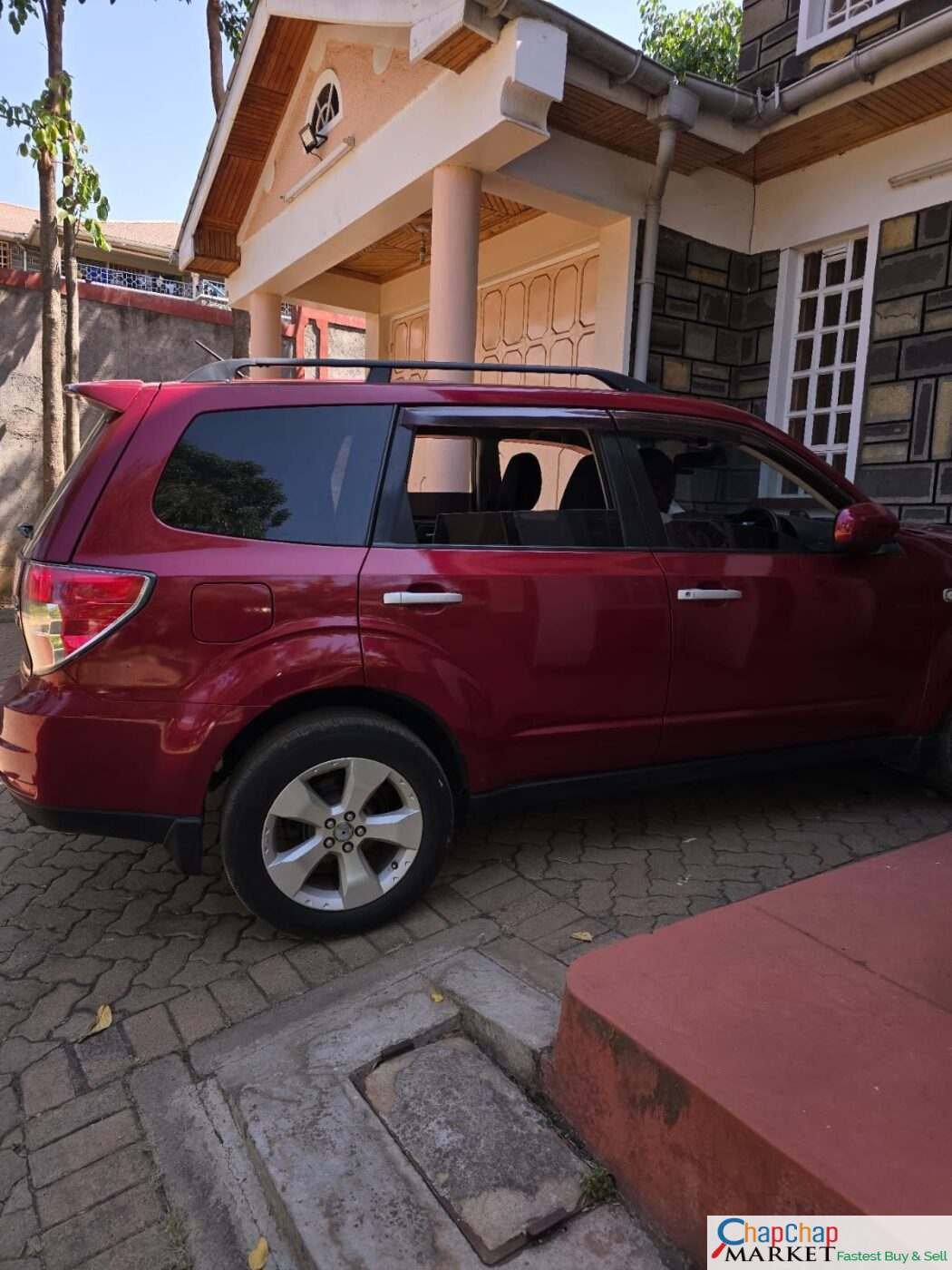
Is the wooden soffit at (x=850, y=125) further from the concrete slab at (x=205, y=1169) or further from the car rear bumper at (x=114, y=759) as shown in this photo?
the concrete slab at (x=205, y=1169)

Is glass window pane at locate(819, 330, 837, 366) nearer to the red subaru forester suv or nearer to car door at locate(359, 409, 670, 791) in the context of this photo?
the red subaru forester suv

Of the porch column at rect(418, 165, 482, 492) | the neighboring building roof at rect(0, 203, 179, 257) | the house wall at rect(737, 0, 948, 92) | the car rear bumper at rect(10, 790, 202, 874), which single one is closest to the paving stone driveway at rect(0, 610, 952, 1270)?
the car rear bumper at rect(10, 790, 202, 874)

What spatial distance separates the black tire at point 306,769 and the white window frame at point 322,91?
6018 millimetres

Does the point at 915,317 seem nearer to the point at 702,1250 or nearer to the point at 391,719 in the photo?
the point at 391,719

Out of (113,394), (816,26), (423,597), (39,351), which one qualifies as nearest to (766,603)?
(423,597)

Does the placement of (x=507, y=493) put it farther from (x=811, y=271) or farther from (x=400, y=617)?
(x=811, y=271)

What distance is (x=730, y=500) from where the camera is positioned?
11.3 feet

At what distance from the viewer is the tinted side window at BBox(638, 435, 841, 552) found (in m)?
3.28

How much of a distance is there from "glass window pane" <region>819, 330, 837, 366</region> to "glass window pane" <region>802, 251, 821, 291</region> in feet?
1.37

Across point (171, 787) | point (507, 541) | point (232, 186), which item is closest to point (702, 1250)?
point (171, 787)

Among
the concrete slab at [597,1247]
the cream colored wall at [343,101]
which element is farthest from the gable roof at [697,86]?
the concrete slab at [597,1247]

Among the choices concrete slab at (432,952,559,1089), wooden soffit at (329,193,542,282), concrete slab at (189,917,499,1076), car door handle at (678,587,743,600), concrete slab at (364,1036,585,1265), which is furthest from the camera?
wooden soffit at (329,193,542,282)

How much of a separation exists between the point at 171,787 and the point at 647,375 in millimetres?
4936

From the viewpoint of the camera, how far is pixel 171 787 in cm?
261
